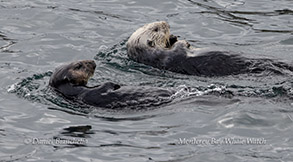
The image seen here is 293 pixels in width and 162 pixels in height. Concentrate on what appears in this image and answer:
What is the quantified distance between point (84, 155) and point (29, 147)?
0.65 m

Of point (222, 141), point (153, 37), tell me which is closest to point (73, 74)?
point (153, 37)

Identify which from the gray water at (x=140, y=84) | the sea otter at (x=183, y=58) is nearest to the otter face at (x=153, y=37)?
the sea otter at (x=183, y=58)

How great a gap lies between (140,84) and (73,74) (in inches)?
39.9

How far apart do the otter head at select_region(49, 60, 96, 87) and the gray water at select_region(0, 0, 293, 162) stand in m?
0.20

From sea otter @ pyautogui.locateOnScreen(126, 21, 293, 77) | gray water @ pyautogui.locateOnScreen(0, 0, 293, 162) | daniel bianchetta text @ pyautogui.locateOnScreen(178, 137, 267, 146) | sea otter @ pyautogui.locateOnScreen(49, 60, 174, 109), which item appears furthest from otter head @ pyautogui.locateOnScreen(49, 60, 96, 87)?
daniel bianchetta text @ pyautogui.locateOnScreen(178, 137, 267, 146)

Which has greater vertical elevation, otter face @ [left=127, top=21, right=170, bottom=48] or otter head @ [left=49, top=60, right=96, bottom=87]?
otter face @ [left=127, top=21, right=170, bottom=48]

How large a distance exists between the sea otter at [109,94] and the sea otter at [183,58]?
1.33 meters

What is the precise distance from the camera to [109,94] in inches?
282

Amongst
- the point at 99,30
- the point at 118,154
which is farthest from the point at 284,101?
the point at 99,30

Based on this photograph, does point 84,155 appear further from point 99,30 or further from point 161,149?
point 99,30

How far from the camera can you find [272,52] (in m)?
9.51

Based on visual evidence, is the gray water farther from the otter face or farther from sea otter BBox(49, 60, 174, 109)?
the otter face

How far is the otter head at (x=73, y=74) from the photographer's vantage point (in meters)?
7.64

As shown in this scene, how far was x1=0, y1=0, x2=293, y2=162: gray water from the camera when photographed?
240 inches
